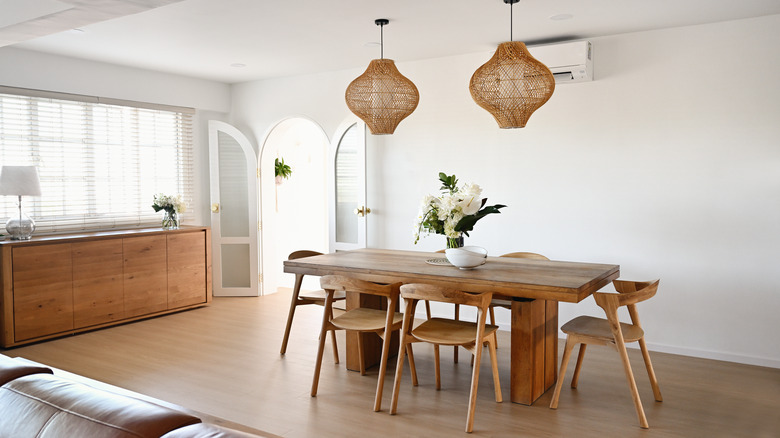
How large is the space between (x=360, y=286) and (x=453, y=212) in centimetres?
73

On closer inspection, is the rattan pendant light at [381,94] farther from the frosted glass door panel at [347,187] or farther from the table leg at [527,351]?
the frosted glass door panel at [347,187]

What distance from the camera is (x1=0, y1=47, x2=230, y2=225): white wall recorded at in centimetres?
506

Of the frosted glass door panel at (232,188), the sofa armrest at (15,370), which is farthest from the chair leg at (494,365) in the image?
the frosted glass door panel at (232,188)

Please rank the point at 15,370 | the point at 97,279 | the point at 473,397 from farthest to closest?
the point at 97,279 → the point at 473,397 → the point at 15,370

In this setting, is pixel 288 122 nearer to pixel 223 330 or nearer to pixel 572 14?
pixel 223 330

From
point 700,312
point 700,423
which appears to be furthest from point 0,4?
point 700,312

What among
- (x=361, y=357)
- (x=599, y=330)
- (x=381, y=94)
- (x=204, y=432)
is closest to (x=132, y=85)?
(x=381, y=94)

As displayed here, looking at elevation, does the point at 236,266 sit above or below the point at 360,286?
below

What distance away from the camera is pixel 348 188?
20.3 ft

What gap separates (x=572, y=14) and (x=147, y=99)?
4.26 meters

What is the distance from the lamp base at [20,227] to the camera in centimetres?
472

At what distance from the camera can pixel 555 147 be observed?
16.3 ft

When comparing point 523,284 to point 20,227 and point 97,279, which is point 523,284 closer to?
point 97,279

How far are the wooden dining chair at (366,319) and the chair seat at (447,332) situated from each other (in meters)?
0.19
